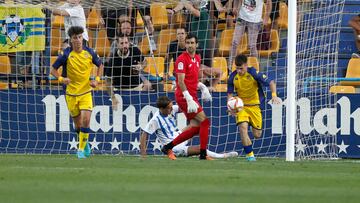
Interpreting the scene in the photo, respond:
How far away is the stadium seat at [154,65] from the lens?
66.0 feet

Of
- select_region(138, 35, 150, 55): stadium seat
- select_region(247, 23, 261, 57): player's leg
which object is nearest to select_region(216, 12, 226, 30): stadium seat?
select_region(247, 23, 261, 57): player's leg

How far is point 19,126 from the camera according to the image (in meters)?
19.8

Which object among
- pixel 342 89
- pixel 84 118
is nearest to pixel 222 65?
pixel 342 89

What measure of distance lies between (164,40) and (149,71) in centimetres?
84

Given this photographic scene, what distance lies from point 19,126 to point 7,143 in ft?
1.34

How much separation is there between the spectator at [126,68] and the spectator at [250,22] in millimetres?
1826

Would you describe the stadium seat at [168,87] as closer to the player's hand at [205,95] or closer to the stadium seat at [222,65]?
the stadium seat at [222,65]

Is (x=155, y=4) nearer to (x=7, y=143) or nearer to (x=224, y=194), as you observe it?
(x=7, y=143)

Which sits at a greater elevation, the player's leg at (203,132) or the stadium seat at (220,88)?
the stadium seat at (220,88)

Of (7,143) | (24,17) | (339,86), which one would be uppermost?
(24,17)

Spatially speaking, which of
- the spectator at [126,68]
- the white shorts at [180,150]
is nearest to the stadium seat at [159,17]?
the spectator at [126,68]

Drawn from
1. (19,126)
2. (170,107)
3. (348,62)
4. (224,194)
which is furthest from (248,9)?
(224,194)

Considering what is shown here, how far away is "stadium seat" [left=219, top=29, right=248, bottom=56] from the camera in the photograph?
19.9 metres

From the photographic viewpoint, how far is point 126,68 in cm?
1995
